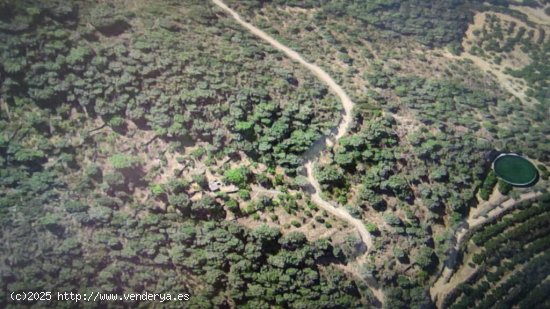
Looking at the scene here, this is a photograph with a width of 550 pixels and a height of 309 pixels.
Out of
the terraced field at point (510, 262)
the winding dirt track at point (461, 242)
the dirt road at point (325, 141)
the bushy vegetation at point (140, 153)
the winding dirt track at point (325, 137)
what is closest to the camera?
the bushy vegetation at point (140, 153)

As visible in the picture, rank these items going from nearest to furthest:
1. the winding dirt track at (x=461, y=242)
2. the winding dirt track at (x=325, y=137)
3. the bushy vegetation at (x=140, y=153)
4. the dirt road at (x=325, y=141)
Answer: the bushy vegetation at (x=140, y=153), the winding dirt track at (x=461, y=242), the dirt road at (x=325, y=141), the winding dirt track at (x=325, y=137)

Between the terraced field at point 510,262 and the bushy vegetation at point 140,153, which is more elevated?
the bushy vegetation at point 140,153

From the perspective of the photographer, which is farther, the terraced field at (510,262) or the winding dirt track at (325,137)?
the winding dirt track at (325,137)

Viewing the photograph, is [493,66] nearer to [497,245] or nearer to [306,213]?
[497,245]

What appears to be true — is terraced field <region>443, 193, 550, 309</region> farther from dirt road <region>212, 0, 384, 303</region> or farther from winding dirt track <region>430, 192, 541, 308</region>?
dirt road <region>212, 0, 384, 303</region>

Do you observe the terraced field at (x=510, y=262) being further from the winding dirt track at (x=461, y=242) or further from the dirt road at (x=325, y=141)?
the dirt road at (x=325, y=141)

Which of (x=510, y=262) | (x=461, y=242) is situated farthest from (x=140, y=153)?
(x=510, y=262)

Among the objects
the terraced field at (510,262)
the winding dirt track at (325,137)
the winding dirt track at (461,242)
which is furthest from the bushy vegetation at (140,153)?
the terraced field at (510,262)
